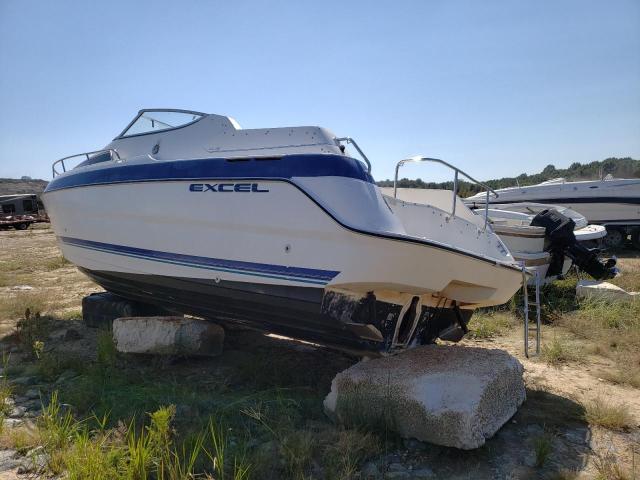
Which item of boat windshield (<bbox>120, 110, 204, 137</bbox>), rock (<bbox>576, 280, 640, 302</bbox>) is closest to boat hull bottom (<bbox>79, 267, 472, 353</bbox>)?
boat windshield (<bbox>120, 110, 204, 137</bbox>)

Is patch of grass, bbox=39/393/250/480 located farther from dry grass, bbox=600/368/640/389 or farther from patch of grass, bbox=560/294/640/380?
patch of grass, bbox=560/294/640/380

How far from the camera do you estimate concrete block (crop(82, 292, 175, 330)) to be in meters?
5.30

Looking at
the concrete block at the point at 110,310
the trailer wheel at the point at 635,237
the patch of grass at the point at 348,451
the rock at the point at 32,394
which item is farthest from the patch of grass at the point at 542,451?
the trailer wheel at the point at 635,237

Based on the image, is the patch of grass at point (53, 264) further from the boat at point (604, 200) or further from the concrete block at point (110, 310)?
the boat at point (604, 200)

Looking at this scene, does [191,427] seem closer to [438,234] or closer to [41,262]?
[438,234]

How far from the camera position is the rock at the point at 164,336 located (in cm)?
428

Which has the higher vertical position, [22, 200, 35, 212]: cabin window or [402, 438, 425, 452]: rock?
[22, 200, 35, 212]: cabin window

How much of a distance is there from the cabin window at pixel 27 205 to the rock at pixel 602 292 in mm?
26068

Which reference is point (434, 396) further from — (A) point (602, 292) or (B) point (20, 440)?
(A) point (602, 292)

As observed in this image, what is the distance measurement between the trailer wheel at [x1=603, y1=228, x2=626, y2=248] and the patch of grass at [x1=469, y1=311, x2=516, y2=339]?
868 cm

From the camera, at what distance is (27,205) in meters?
24.9

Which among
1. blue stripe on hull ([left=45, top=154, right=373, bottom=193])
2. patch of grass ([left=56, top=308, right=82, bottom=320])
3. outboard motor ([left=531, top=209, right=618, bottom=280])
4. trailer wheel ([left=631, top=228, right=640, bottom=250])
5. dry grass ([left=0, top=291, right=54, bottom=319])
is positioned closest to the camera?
blue stripe on hull ([left=45, top=154, right=373, bottom=193])

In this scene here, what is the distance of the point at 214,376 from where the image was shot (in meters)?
4.19

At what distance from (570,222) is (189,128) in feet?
19.2
